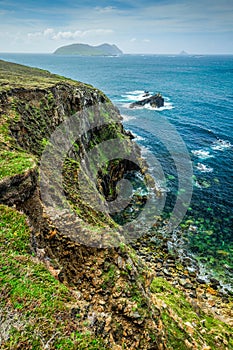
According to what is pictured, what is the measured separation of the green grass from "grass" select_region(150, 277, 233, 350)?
13.1m

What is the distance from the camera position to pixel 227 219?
3369 centimetres

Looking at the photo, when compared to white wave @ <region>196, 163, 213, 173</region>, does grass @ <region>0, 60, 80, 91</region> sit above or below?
above

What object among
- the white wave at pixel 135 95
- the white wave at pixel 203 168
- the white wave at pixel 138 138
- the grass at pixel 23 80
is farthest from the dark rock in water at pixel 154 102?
the grass at pixel 23 80

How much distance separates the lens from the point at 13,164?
15.1m

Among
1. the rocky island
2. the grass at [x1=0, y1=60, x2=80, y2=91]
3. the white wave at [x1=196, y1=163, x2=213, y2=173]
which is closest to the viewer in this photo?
the grass at [x1=0, y1=60, x2=80, y2=91]

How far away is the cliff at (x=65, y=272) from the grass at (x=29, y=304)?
0.11 feet

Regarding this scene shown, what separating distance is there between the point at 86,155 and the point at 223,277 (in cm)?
2170

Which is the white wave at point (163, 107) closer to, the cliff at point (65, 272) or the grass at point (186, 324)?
the cliff at point (65, 272)

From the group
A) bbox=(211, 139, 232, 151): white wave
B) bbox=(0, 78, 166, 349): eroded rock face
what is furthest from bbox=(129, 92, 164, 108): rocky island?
bbox=(0, 78, 166, 349): eroded rock face

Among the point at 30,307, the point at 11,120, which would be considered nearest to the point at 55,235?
the point at 30,307

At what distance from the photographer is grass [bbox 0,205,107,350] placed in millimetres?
8539

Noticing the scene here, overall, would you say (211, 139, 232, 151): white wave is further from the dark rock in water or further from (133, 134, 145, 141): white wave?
the dark rock in water

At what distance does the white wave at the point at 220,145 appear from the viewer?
5524 cm

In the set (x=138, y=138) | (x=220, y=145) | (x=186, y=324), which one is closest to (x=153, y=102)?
(x=138, y=138)
